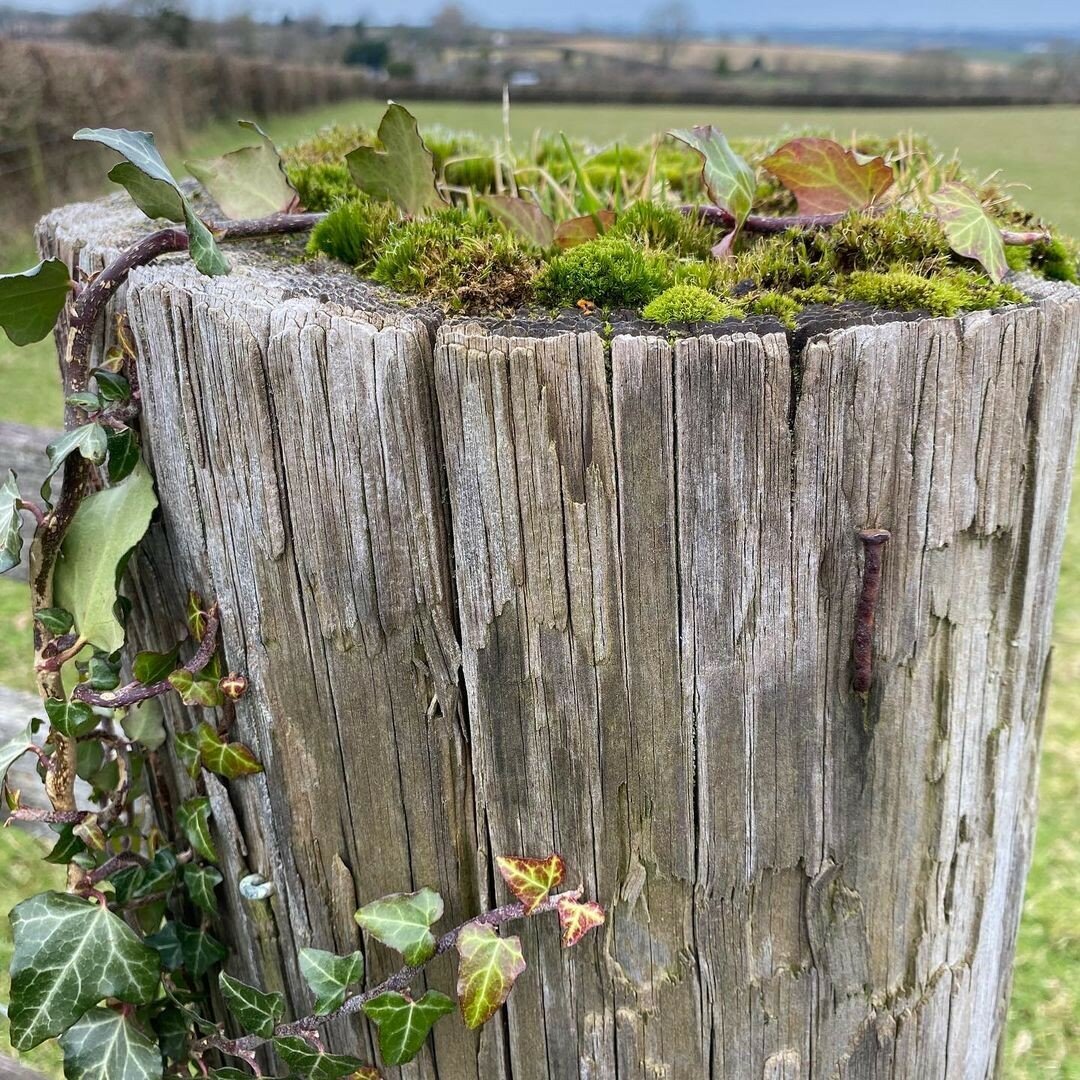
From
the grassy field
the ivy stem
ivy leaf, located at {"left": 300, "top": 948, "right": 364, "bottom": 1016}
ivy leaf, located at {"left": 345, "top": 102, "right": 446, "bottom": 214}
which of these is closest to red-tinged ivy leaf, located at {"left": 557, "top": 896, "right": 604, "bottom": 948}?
the ivy stem

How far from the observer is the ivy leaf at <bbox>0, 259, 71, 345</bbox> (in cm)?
91

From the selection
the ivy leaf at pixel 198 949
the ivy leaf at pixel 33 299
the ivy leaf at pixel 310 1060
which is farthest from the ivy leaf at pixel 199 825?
the ivy leaf at pixel 33 299

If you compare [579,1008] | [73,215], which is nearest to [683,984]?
[579,1008]

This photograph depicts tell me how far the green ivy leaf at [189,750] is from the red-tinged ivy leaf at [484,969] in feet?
1.24

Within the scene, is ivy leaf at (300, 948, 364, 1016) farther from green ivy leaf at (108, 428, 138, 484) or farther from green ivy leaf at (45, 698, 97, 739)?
green ivy leaf at (108, 428, 138, 484)

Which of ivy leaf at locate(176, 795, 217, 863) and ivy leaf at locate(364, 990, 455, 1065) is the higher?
ivy leaf at locate(176, 795, 217, 863)

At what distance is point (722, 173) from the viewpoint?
3.33 ft

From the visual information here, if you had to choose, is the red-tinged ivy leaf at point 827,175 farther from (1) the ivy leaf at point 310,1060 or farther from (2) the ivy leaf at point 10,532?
(1) the ivy leaf at point 310,1060

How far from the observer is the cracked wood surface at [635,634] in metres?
Result: 0.81

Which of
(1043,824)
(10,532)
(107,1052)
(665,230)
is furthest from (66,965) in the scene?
(1043,824)

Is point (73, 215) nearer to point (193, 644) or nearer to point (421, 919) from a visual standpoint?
point (193, 644)

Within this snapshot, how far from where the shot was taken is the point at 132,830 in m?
1.23

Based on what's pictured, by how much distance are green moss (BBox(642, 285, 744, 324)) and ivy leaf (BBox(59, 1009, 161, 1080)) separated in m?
0.99

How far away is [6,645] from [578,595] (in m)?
3.67
